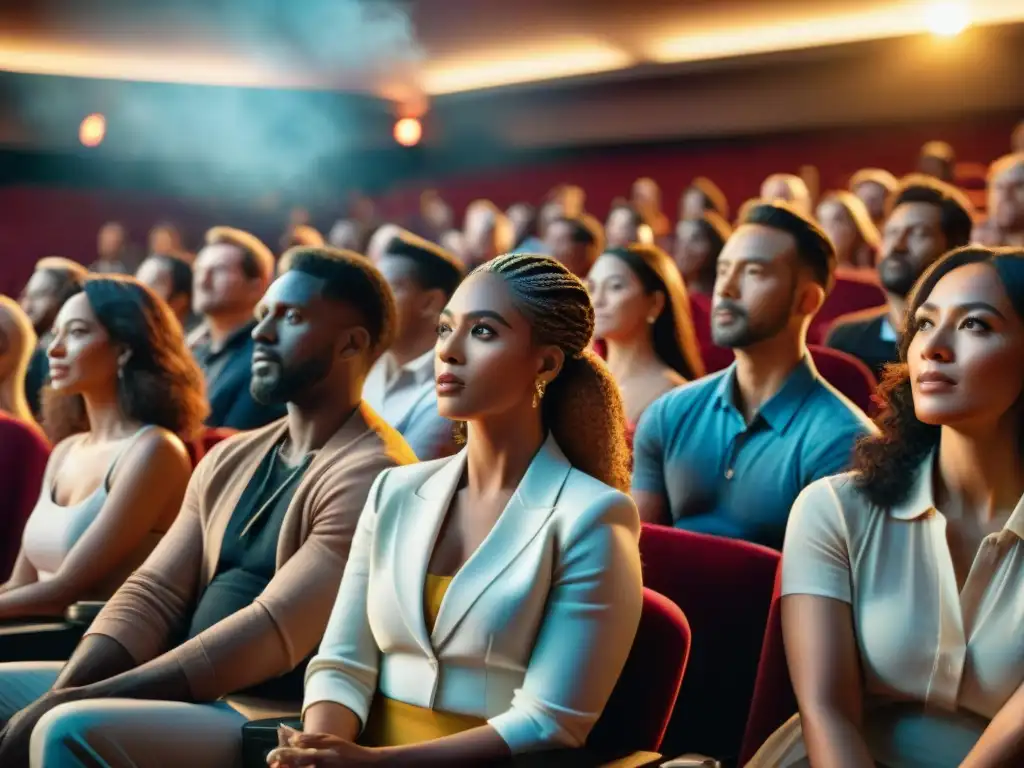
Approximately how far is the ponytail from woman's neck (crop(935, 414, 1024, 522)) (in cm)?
35

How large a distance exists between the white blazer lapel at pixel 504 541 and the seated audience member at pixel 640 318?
61.7 inches

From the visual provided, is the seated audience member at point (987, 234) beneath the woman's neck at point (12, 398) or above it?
above

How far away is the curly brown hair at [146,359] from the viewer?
7.73 ft

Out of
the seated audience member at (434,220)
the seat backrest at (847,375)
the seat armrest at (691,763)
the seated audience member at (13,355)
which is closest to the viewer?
the seat armrest at (691,763)

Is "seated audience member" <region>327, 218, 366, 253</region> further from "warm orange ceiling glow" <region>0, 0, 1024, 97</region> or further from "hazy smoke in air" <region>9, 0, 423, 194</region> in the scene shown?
"warm orange ceiling glow" <region>0, 0, 1024, 97</region>

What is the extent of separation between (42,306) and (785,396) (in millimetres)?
2219

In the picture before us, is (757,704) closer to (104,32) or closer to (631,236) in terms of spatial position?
(631,236)

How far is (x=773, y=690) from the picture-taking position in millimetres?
1505

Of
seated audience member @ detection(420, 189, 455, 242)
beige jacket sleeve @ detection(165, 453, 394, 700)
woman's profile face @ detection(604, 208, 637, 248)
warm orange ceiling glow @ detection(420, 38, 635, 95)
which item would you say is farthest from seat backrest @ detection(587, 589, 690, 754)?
warm orange ceiling glow @ detection(420, 38, 635, 95)

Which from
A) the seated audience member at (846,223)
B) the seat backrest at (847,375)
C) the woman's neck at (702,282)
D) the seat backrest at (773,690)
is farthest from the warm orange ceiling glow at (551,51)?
the seat backrest at (773,690)

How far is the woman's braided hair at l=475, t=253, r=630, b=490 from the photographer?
61.2 inches

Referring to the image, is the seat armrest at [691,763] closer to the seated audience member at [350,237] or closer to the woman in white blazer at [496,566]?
the woman in white blazer at [496,566]

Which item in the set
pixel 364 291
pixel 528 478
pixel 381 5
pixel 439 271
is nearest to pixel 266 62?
pixel 381 5

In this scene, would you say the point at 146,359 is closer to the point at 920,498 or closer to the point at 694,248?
the point at 920,498
